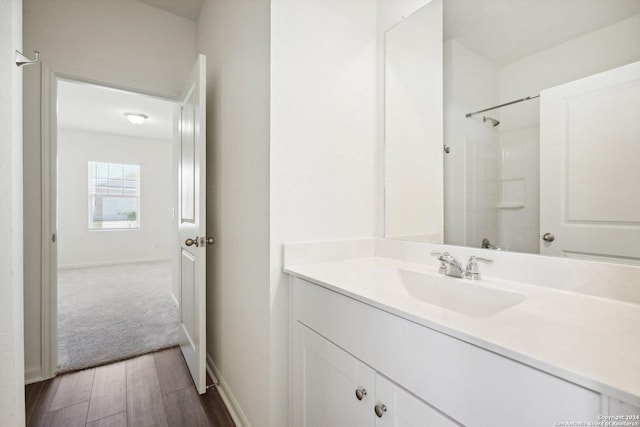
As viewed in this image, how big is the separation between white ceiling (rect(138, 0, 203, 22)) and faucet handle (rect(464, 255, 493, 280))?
8.39 feet

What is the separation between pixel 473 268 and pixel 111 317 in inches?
132

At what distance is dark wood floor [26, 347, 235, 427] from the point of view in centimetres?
150

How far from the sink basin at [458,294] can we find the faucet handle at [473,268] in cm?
5

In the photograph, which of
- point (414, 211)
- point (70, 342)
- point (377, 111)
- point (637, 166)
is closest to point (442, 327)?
point (637, 166)

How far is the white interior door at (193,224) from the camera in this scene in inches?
65.5

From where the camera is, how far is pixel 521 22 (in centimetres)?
102

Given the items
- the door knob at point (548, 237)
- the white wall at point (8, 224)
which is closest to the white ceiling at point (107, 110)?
the white wall at point (8, 224)

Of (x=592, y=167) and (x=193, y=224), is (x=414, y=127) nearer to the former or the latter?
(x=592, y=167)

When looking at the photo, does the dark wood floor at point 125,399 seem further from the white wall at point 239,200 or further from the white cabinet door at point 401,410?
the white cabinet door at point 401,410

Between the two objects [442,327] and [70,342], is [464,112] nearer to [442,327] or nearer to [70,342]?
[442,327]

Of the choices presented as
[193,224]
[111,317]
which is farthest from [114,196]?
[193,224]

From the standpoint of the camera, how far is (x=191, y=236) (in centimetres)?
187

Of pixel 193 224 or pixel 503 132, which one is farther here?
pixel 193 224

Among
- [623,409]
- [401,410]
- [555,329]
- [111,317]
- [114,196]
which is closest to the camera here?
[623,409]
